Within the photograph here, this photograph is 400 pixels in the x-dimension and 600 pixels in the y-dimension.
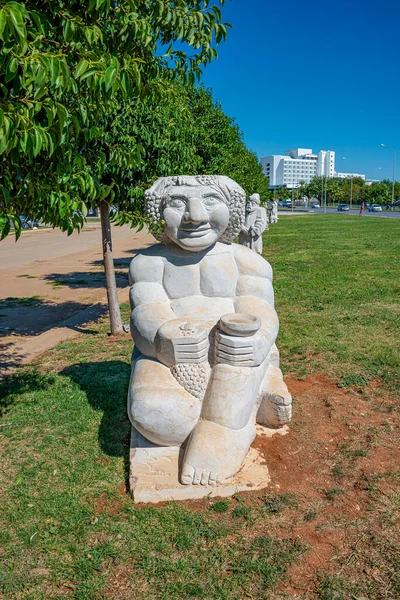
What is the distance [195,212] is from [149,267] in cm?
60

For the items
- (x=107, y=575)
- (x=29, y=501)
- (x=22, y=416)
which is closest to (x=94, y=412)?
(x=22, y=416)

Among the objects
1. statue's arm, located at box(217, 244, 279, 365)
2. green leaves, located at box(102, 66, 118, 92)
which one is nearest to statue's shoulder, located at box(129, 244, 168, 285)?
statue's arm, located at box(217, 244, 279, 365)

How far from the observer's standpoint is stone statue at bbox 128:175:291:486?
137 inches

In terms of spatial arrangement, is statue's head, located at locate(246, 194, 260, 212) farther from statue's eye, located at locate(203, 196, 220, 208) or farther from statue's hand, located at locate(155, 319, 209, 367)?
statue's hand, located at locate(155, 319, 209, 367)

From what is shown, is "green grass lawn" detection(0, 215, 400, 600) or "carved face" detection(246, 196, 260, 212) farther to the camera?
"carved face" detection(246, 196, 260, 212)

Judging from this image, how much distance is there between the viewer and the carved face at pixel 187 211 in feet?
12.5

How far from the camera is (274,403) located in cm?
381

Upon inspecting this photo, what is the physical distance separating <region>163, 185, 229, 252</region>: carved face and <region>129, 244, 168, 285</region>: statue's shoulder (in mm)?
240

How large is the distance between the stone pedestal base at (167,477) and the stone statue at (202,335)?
0.21 feet

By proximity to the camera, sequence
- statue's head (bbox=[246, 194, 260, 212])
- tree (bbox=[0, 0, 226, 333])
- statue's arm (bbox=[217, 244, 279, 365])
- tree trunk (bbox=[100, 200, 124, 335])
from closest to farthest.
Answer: tree (bbox=[0, 0, 226, 333]) < statue's arm (bbox=[217, 244, 279, 365]) < tree trunk (bbox=[100, 200, 124, 335]) < statue's head (bbox=[246, 194, 260, 212])

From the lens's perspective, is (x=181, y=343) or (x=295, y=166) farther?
(x=295, y=166)

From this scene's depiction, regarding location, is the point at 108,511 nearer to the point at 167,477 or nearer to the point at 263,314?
the point at 167,477

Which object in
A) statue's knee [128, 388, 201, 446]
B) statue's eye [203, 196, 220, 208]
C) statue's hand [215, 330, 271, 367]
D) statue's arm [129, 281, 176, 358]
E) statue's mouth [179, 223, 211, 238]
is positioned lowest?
statue's knee [128, 388, 201, 446]

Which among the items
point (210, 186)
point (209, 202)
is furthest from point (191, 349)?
point (210, 186)
